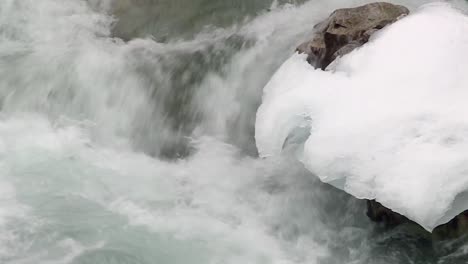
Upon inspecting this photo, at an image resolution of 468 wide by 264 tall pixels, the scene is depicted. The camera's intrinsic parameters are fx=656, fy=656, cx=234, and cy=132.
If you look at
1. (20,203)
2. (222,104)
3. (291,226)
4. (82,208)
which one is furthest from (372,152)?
(20,203)

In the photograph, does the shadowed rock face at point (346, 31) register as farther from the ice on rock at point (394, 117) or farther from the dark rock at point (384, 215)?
the dark rock at point (384, 215)

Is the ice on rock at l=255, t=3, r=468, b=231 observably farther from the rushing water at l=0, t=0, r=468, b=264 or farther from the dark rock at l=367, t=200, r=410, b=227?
the rushing water at l=0, t=0, r=468, b=264

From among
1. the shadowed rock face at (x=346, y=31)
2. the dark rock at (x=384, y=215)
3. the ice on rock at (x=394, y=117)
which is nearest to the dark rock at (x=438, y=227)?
the dark rock at (x=384, y=215)

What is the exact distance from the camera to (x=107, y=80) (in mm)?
7469

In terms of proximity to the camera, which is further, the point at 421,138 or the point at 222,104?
the point at 222,104

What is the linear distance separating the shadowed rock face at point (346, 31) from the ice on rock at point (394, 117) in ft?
0.64

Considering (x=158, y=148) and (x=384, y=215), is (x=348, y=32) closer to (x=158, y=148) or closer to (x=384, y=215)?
(x=384, y=215)

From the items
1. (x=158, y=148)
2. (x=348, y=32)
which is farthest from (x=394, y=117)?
(x=158, y=148)

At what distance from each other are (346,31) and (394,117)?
1.44m

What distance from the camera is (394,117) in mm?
5363

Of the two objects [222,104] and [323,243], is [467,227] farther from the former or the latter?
[222,104]

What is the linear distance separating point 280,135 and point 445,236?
1.66 meters

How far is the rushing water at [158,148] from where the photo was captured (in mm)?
5816

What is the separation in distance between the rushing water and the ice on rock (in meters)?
0.80
